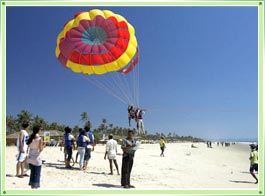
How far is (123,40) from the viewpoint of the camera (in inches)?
461

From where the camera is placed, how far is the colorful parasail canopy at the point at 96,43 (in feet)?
37.6

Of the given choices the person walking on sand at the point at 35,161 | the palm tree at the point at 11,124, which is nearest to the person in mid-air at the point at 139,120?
the person walking on sand at the point at 35,161

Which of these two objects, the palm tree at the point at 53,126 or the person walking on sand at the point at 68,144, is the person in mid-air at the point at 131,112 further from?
the palm tree at the point at 53,126

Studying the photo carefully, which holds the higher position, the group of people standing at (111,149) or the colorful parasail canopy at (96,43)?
the colorful parasail canopy at (96,43)

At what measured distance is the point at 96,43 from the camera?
39.3 ft

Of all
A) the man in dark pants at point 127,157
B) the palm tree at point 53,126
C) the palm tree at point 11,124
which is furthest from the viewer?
the palm tree at point 53,126

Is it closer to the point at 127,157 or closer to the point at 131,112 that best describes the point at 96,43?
the point at 131,112

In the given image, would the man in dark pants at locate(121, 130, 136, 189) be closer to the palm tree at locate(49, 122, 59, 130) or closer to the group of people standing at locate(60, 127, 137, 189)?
the group of people standing at locate(60, 127, 137, 189)

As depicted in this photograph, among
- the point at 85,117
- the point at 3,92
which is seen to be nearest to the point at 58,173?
the point at 3,92

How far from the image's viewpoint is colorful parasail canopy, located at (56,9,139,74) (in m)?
11.5

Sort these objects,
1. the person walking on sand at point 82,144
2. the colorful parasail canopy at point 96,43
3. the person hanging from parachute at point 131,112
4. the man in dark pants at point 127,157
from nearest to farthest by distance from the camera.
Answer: the man in dark pants at point 127,157, the person walking on sand at point 82,144, the colorful parasail canopy at point 96,43, the person hanging from parachute at point 131,112

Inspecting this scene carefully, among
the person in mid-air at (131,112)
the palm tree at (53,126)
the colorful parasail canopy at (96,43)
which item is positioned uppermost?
the colorful parasail canopy at (96,43)

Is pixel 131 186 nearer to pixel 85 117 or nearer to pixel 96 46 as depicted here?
pixel 96 46

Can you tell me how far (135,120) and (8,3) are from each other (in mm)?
7306
